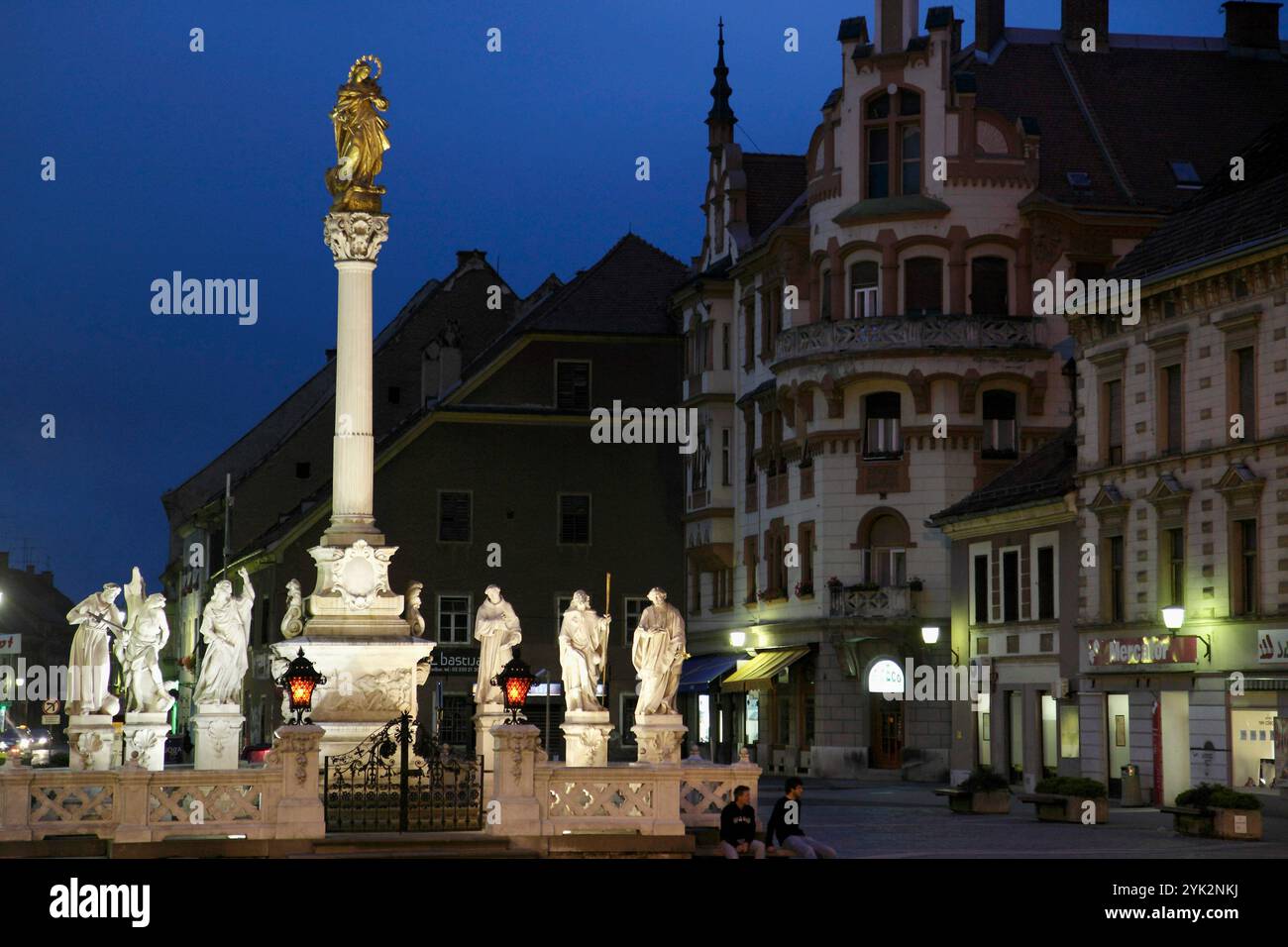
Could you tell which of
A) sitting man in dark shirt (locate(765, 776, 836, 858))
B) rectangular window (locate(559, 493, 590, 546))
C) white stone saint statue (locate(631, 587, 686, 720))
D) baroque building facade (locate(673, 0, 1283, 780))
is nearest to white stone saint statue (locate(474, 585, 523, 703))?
white stone saint statue (locate(631, 587, 686, 720))

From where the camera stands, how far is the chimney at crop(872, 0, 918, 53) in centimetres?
6256

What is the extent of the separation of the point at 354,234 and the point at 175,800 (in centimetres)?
1258

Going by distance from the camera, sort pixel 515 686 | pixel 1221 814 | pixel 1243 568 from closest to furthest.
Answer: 1. pixel 515 686
2. pixel 1221 814
3. pixel 1243 568

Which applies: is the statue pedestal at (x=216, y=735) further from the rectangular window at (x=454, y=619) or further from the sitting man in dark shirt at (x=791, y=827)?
the rectangular window at (x=454, y=619)

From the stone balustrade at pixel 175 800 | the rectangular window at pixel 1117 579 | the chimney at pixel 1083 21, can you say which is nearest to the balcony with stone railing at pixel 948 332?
the chimney at pixel 1083 21

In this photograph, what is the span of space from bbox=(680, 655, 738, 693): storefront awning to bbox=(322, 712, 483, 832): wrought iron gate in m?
35.0

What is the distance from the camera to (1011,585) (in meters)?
56.0

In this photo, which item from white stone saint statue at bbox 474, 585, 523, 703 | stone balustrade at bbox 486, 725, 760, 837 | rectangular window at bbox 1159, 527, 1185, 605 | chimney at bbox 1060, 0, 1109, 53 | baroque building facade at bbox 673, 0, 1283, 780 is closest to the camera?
stone balustrade at bbox 486, 725, 760, 837

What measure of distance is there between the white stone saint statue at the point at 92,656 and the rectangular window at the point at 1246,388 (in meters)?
20.7

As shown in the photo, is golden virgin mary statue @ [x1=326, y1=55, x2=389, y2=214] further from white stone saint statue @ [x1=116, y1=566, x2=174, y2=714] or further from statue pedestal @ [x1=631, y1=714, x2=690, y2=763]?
statue pedestal @ [x1=631, y1=714, x2=690, y2=763]

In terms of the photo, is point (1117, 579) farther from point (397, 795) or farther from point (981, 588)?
point (397, 795)

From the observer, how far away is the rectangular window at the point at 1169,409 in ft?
156

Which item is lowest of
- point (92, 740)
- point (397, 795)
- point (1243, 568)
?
point (397, 795)

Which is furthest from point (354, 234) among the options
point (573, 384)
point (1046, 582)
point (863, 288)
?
point (573, 384)
